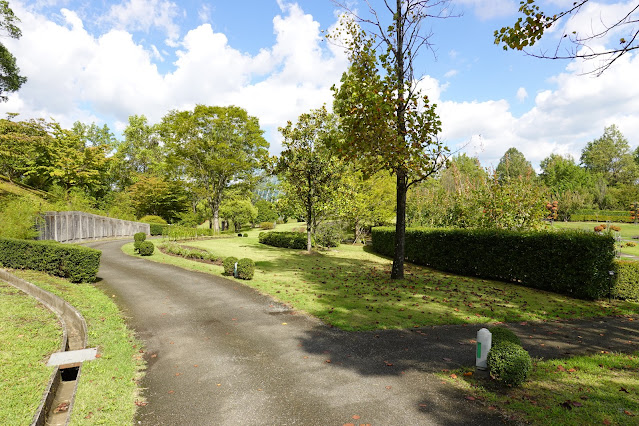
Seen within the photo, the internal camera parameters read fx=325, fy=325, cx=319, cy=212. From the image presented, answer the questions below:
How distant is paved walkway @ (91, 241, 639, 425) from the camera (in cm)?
496

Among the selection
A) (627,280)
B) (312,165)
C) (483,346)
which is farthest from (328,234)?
(483,346)

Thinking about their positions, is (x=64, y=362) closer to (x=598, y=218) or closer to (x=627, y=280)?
(x=627, y=280)

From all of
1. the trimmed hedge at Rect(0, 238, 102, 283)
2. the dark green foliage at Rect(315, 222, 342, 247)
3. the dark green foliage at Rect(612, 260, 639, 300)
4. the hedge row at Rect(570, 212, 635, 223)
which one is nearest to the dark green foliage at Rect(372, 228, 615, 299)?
the dark green foliage at Rect(612, 260, 639, 300)

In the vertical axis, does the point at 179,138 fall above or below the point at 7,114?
below

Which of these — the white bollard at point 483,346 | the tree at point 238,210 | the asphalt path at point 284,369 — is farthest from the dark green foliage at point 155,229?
the white bollard at point 483,346

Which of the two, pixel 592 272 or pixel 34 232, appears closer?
pixel 592 272

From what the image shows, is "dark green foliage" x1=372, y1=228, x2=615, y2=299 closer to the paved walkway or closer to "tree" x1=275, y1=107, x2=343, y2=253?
the paved walkway

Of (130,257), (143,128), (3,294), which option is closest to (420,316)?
(3,294)

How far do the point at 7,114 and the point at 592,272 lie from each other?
182 feet

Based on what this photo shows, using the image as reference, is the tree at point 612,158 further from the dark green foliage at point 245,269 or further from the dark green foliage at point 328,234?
the dark green foliage at point 245,269

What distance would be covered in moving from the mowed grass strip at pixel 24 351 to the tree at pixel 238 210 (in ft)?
126

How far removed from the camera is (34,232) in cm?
1834

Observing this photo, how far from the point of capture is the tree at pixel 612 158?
75.7 meters

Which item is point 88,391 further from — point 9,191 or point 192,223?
point 192,223
